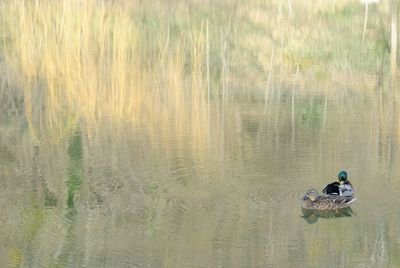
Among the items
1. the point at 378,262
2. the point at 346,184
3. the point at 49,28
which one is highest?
the point at 49,28

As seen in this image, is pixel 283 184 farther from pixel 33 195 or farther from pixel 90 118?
pixel 90 118

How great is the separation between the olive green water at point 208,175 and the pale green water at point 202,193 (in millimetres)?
19

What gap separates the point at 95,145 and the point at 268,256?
4350 millimetres

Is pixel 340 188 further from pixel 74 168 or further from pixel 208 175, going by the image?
pixel 74 168

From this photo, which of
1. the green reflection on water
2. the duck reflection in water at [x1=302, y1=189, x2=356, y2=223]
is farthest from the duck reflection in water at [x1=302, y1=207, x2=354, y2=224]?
the green reflection on water

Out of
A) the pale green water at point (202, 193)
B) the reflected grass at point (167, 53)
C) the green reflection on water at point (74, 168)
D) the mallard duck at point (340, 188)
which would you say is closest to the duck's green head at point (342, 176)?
the mallard duck at point (340, 188)

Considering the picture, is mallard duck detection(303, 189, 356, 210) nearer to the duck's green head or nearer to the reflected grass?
the duck's green head

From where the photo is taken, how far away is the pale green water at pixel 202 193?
28.3 feet

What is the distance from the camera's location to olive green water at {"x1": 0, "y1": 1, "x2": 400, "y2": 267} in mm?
8711

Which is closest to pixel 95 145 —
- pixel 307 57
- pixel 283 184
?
pixel 283 184

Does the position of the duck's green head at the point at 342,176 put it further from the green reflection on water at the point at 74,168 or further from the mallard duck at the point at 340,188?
the green reflection on water at the point at 74,168

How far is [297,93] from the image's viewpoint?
1593 cm

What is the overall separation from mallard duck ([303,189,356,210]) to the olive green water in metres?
0.10

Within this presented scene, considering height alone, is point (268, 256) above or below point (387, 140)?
below
